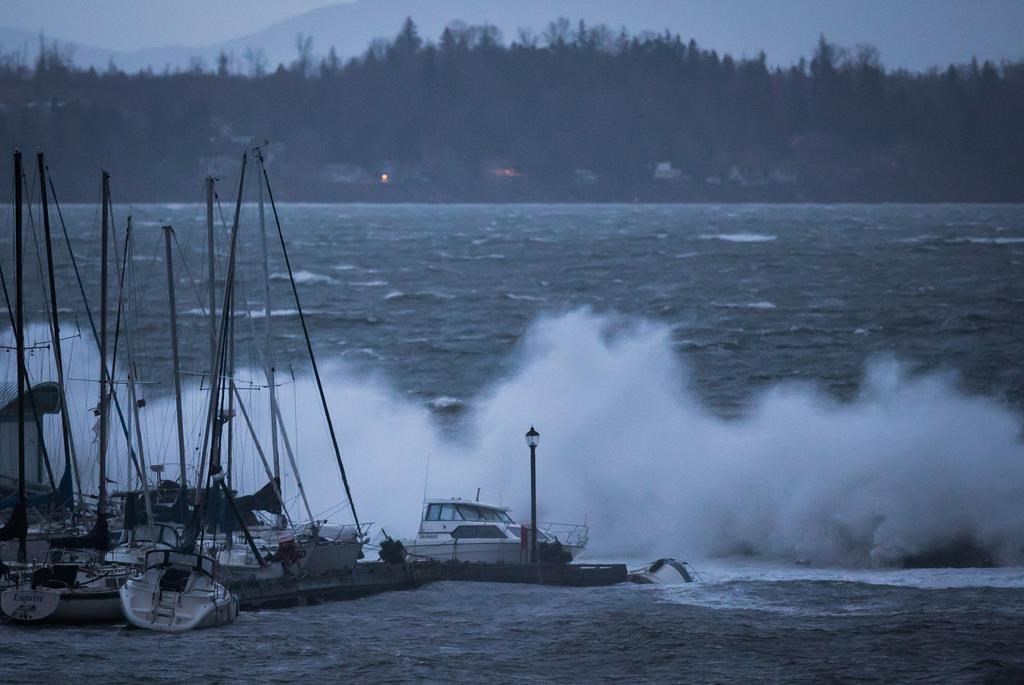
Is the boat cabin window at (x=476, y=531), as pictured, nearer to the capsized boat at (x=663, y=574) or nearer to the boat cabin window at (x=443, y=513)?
the boat cabin window at (x=443, y=513)

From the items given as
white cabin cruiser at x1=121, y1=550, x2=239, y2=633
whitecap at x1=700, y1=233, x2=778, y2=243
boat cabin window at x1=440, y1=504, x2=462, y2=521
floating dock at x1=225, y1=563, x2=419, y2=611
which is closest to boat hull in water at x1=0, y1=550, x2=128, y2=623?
white cabin cruiser at x1=121, y1=550, x2=239, y2=633

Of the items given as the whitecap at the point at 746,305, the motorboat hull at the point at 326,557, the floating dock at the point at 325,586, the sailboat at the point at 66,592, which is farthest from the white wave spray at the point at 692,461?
the whitecap at the point at 746,305

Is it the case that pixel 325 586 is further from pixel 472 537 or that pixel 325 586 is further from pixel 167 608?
pixel 167 608

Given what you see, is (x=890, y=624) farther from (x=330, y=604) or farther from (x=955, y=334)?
(x=955, y=334)

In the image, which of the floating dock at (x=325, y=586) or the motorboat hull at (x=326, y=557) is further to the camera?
the motorboat hull at (x=326, y=557)

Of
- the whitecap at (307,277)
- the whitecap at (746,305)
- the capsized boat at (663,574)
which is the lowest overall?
the capsized boat at (663,574)

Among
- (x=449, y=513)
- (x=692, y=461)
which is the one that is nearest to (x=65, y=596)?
(x=449, y=513)

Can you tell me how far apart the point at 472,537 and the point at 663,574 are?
11.3 feet

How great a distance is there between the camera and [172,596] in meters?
21.6

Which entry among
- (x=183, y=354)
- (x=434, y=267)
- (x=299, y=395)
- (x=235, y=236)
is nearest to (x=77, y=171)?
(x=434, y=267)

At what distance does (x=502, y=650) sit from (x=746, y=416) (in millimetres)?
24558

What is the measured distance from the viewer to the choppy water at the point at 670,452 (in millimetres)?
20578

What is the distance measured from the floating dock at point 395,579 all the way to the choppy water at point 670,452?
0.57 metres

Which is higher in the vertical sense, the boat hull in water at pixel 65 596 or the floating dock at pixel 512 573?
the boat hull in water at pixel 65 596
